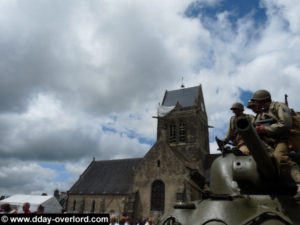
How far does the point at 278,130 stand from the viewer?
4070 millimetres

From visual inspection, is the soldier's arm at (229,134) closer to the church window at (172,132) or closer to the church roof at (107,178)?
the church roof at (107,178)

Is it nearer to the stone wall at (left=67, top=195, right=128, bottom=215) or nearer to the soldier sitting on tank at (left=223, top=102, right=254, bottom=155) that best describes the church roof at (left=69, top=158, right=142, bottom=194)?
Answer: the stone wall at (left=67, top=195, right=128, bottom=215)

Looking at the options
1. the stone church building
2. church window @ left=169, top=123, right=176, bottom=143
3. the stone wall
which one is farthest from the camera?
church window @ left=169, top=123, right=176, bottom=143

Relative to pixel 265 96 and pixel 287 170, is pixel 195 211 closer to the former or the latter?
pixel 287 170

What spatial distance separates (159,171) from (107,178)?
12.7 meters

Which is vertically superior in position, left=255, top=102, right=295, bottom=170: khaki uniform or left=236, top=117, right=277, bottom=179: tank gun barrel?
left=255, top=102, right=295, bottom=170: khaki uniform

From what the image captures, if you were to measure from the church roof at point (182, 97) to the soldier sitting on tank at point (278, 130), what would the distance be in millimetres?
36502

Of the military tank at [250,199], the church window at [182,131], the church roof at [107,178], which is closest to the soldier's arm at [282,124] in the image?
the military tank at [250,199]

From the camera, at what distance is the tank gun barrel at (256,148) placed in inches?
119

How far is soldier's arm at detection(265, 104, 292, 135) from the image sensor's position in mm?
4051

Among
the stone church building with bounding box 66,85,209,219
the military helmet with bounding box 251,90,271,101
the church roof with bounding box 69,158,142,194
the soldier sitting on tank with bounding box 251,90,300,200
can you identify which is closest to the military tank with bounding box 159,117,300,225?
the soldier sitting on tank with bounding box 251,90,300,200

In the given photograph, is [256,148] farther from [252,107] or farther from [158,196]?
[158,196]

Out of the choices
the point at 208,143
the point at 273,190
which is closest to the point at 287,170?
the point at 273,190

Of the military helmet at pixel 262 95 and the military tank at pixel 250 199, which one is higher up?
the military helmet at pixel 262 95
